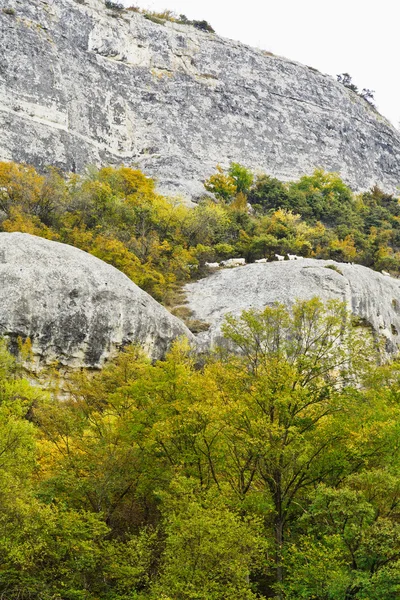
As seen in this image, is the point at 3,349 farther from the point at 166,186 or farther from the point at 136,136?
the point at 136,136

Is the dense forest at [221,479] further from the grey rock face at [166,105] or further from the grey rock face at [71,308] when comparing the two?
the grey rock face at [166,105]

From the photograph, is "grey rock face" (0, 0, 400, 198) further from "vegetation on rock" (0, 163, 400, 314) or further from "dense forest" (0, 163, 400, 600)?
"dense forest" (0, 163, 400, 600)

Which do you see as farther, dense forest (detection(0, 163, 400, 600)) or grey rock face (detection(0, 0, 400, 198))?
grey rock face (detection(0, 0, 400, 198))

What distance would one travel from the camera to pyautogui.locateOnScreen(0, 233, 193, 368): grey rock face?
85.1ft

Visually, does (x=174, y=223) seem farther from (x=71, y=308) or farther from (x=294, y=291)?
(x=71, y=308)

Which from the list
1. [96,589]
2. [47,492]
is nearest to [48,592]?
[96,589]

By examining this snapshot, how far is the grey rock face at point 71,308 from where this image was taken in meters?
25.9

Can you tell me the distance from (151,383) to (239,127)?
5636 cm

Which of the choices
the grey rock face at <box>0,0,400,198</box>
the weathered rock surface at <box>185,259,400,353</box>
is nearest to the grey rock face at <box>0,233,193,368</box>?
the weathered rock surface at <box>185,259,400,353</box>

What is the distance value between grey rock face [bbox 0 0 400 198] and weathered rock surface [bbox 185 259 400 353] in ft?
66.8

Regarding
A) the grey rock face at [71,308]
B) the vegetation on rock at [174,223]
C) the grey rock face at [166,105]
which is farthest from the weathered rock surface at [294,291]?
the grey rock face at [166,105]

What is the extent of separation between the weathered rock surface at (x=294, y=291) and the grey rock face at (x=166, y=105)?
2036 centimetres

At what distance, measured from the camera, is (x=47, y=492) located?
14.9 metres

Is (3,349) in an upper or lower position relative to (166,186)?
lower
